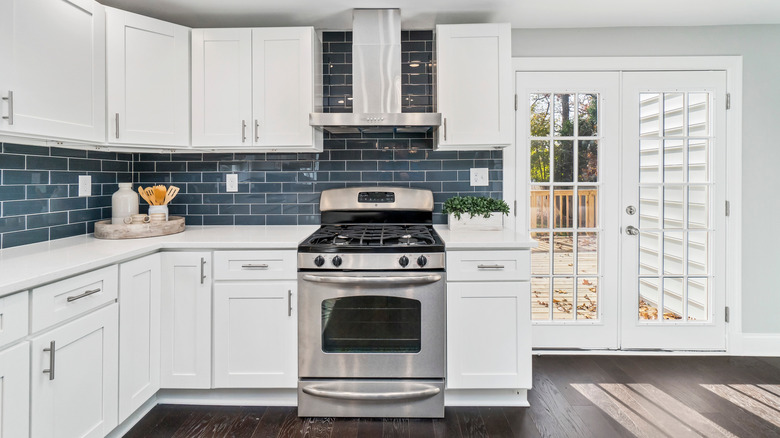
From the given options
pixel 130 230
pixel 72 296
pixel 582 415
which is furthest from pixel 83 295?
pixel 582 415

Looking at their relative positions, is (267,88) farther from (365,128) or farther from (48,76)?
(48,76)

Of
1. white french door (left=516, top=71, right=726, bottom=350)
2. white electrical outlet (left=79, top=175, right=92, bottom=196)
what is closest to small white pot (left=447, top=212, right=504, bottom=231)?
white french door (left=516, top=71, right=726, bottom=350)

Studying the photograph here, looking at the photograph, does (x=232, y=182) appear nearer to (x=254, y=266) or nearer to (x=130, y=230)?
(x=130, y=230)

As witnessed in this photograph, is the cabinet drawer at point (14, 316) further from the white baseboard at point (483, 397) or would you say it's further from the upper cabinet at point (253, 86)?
the white baseboard at point (483, 397)

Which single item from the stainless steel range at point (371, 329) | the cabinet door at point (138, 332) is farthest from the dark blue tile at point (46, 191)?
the stainless steel range at point (371, 329)

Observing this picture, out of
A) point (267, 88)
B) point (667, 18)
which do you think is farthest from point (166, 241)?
point (667, 18)

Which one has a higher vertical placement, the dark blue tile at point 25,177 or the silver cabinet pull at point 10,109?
the silver cabinet pull at point 10,109

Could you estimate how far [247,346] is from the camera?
87.4 inches

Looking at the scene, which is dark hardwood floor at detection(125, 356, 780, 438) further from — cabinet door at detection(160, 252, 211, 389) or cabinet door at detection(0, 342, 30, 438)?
cabinet door at detection(0, 342, 30, 438)

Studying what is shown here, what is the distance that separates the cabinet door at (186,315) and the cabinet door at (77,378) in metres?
0.34

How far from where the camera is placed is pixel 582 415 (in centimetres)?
218

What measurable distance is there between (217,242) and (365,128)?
1.09 metres

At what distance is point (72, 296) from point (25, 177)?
0.91 metres

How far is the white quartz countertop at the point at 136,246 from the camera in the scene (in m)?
1.52
